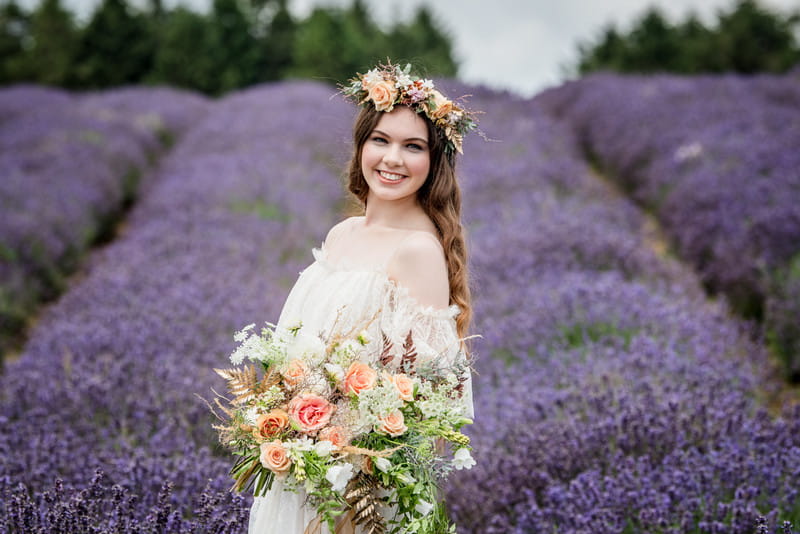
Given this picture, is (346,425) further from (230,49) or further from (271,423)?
(230,49)

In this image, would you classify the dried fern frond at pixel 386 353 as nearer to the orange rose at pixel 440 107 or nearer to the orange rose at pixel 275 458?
the orange rose at pixel 275 458

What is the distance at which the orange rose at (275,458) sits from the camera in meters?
1.46

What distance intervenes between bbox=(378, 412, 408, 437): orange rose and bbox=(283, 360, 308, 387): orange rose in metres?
0.22

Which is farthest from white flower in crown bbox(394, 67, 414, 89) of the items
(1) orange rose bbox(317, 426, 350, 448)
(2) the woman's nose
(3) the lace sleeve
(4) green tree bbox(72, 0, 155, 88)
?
(4) green tree bbox(72, 0, 155, 88)

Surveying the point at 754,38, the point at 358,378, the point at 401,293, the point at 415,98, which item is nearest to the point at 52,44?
the point at 754,38

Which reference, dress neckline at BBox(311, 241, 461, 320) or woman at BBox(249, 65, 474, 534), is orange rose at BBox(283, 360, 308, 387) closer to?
woman at BBox(249, 65, 474, 534)

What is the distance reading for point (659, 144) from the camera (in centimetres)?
812

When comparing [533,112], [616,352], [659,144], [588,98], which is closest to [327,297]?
[616,352]

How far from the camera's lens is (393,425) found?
1.48m

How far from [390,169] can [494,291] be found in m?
2.74

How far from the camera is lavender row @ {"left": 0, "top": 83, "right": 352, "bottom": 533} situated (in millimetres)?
2113

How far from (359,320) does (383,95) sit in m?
0.61

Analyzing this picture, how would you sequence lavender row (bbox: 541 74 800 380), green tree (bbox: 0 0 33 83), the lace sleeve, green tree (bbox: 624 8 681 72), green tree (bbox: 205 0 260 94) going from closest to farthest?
the lace sleeve
lavender row (bbox: 541 74 800 380)
green tree (bbox: 624 8 681 72)
green tree (bbox: 0 0 33 83)
green tree (bbox: 205 0 260 94)

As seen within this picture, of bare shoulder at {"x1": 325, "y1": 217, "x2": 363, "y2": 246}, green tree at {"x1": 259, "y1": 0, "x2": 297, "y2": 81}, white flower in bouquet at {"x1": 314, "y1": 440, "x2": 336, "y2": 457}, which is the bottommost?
white flower in bouquet at {"x1": 314, "y1": 440, "x2": 336, "y2": 457}
